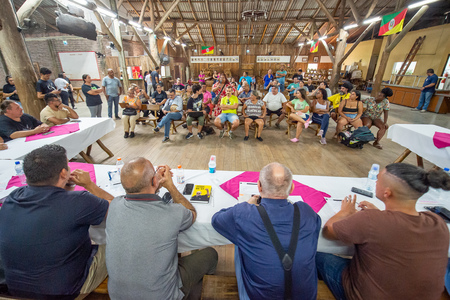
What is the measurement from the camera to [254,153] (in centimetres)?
408

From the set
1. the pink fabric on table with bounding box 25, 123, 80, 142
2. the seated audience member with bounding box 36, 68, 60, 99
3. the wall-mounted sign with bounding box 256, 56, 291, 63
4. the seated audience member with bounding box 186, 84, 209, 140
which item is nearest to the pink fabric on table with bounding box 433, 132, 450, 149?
the seated audience member with bounding box 186, 84, 209, 140

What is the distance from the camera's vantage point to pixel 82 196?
1.15 meters

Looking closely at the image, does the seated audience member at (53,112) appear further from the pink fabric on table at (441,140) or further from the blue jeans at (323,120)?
the pink fabric on table at (441,140)

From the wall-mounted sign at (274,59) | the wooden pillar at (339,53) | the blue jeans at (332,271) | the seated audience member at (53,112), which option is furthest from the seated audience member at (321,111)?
the wall-mounted sign at (274,59)

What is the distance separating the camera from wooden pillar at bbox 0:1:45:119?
3268mm

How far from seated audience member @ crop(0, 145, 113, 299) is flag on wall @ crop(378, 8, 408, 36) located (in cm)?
756

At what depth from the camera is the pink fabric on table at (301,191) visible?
63.0 inches

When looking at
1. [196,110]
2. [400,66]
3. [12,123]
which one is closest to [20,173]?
[12,123]

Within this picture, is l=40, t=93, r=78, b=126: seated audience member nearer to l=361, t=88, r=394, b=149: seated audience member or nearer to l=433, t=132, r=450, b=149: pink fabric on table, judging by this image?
l=433, t=132, r=450, b=149: pink fabric on table

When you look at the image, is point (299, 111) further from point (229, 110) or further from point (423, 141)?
point (423, 141)

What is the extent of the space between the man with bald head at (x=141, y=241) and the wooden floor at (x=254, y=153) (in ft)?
7.57

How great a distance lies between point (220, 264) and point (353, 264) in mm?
1120

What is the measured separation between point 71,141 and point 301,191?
3.14m

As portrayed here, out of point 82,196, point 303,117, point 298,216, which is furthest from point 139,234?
point 303,117
